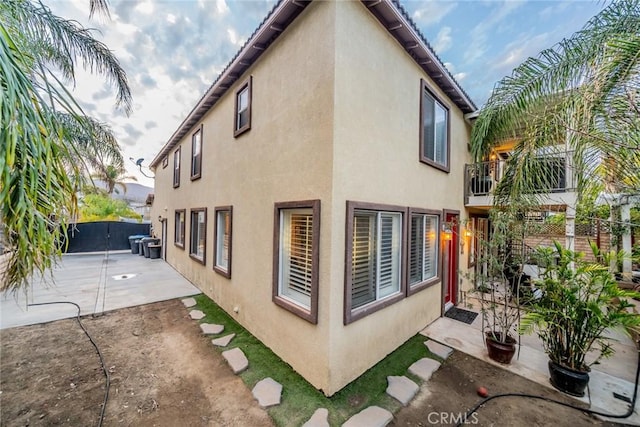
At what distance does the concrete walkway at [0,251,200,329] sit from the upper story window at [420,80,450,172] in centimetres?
816

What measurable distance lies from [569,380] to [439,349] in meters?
1.80

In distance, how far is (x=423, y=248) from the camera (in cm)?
560

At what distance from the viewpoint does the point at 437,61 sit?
17.1 feet

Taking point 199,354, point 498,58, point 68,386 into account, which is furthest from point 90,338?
point 498,58

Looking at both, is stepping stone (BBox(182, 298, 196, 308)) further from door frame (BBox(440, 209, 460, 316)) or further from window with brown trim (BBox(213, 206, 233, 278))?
door frame (BBox(440, 209, 460, 316))

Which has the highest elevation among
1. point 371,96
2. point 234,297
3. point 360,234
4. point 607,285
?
point 371,96

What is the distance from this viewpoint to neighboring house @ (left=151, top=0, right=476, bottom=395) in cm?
345

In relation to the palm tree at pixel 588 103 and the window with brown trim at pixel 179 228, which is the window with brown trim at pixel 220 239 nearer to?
the window with brown trim at pixel 179 228

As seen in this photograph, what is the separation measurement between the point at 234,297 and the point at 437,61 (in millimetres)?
7244

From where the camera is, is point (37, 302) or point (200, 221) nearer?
point (37, 302)

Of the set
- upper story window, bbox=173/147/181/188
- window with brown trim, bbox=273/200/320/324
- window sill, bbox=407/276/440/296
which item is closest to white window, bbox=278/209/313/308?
window with brown trim, bbox=273/200/320/324

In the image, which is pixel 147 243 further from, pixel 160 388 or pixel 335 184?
pixel 335 184

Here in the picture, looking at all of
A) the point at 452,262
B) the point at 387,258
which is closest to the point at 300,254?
the point at 387,258

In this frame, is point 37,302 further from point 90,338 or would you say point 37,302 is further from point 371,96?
point 371,96
